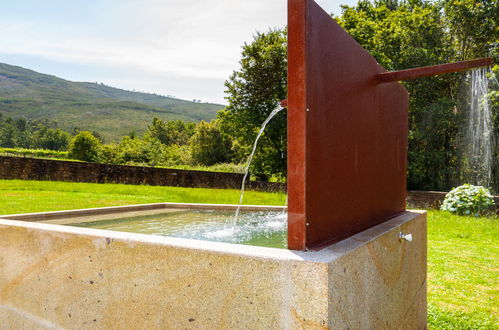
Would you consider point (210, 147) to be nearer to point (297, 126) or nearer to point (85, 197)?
point (85, 197)

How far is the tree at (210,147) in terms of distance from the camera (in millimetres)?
40625

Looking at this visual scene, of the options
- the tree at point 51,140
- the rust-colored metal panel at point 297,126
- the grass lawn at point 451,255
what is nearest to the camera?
the rust-colored metal panel at point 297,126

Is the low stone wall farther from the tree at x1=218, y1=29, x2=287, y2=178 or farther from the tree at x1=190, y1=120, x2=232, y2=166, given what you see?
the tree at x1=190, y1=120, x2=232, y2=166

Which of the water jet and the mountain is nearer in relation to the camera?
the water jet

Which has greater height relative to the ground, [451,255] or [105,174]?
[105,174]

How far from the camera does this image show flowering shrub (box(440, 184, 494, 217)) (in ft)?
34.8

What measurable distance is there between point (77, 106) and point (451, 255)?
10707cm

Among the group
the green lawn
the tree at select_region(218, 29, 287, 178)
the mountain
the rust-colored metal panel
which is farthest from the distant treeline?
the rust-colored metal panel

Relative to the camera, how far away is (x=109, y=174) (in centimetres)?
1605

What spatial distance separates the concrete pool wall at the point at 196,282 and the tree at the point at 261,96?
16380 millimetres

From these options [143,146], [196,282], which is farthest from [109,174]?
[196,282]

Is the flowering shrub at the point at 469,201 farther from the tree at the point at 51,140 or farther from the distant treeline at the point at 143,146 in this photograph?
the tree at the point at 51,140

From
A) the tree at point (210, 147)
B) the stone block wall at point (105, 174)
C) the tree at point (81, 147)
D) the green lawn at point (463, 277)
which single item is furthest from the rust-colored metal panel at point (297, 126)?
the tree at point (81, 147)

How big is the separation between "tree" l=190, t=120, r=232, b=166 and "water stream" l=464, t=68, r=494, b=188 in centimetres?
2626
